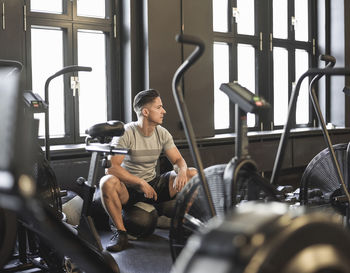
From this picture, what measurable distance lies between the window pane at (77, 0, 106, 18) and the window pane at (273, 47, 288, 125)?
2449 mm

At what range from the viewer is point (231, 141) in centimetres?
516

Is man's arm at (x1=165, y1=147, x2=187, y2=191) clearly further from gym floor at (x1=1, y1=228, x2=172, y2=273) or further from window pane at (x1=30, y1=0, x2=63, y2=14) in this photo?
window pane at (x1=30, y1=0, x2=63, y2=14)

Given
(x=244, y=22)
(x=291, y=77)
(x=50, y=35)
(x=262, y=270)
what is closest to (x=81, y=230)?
(x=262, y=270)

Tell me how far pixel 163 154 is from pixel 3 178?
10.9 feet

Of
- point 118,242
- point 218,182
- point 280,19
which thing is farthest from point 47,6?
point 280,19

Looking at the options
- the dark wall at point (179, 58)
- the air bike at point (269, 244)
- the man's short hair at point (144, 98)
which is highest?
the dark wall at point (179, 58)

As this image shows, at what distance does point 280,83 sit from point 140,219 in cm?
332

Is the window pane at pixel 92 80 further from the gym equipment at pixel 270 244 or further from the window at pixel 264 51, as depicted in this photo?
the gym equipment at pixel 270 244

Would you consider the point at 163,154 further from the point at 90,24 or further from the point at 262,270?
the point at 262,270

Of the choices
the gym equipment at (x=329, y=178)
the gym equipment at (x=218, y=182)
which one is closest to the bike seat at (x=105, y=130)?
the gym equipment at (x=218, y=182)

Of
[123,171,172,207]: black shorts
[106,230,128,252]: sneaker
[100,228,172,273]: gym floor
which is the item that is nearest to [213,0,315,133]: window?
[123,171,172,207]: black shorts

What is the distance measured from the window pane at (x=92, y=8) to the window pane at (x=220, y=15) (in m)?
1.42

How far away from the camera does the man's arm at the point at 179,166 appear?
3.92m

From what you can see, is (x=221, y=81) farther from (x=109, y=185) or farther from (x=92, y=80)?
(x=109, y=185)
